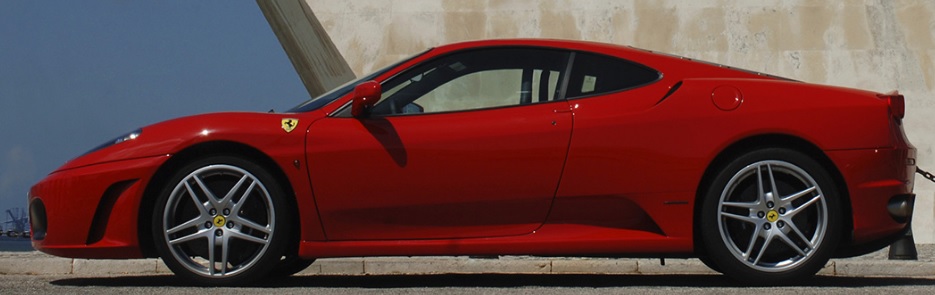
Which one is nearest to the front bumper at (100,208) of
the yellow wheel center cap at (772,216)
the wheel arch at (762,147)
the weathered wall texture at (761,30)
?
the wheel arch at (762,147)

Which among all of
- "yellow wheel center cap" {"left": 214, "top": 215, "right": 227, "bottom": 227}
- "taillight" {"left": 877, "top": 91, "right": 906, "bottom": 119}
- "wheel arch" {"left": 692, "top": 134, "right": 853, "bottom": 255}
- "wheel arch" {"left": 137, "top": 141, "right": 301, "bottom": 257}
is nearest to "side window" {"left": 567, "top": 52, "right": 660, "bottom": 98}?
"wheel arch" {"left": 692, "top": 134, "right": 853, "bottom": 255}

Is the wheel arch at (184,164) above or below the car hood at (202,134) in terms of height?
below

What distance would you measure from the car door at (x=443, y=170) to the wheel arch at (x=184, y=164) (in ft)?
0.52

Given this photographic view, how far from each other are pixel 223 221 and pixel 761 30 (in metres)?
10.4

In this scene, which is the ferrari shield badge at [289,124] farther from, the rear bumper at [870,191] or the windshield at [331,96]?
the rear bumper at [870,191]

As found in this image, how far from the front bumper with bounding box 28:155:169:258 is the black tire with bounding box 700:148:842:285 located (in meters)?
2.38

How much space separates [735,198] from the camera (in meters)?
5.74

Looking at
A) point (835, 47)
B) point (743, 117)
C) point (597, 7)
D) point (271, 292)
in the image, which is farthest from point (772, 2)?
point (271, 292)

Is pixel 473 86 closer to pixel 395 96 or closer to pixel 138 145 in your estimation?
pixel 395 96

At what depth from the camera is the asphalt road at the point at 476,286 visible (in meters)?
5.47

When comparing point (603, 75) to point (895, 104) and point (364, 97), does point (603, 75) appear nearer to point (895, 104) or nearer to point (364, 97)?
point (364, 97)

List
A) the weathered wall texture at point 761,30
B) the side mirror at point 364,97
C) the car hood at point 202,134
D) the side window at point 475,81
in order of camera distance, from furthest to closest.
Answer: the weathered wall texture at point 761,30, the side window at point 475,81, the car hood at point 202,134, the side mirror at point 364,97

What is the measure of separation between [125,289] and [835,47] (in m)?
11.0

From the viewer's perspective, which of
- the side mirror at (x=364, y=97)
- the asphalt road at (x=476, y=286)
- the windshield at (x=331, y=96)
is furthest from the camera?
the windshield at (x=331, y=96)
